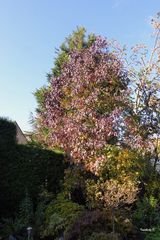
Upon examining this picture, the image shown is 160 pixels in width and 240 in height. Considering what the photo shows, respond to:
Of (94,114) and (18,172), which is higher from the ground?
(94,114)

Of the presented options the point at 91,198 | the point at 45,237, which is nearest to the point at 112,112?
the point at 91,198

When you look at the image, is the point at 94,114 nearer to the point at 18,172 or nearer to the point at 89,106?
the point at 89,106

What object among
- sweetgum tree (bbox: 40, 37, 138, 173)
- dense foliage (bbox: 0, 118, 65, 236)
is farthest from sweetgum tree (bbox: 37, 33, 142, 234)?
dense foliage (bbox: 0, 118, 65, 236)

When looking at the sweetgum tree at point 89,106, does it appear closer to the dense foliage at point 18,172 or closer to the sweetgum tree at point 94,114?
the sweetgum tree at point 94,114

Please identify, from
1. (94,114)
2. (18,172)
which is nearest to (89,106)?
(94,114)

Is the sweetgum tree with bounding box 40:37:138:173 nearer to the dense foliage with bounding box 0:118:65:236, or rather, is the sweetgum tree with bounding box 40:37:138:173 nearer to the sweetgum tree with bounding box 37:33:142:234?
the sweetgum tree with bounding box 37:33:142:234

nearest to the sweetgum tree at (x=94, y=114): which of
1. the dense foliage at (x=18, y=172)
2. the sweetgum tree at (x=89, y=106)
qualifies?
the sweetgum tree at (x=89, y=106)

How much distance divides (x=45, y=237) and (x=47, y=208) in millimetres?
1119

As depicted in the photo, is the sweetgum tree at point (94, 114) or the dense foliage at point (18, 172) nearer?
the dense foliage at point (18, 172)

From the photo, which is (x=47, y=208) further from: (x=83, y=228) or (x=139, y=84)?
(x=139, y=84)

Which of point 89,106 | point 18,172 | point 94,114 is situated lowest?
point 18,172

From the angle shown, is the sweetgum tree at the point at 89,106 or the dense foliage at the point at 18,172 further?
the sweetgum tree at the point at 89,106

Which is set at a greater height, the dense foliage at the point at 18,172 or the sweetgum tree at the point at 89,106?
the sweetgum tree at the point at 89,106

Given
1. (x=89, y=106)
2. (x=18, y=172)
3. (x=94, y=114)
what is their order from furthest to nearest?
(x=89, y=106) → (x=94, y=114) → (x=18, y=172)
